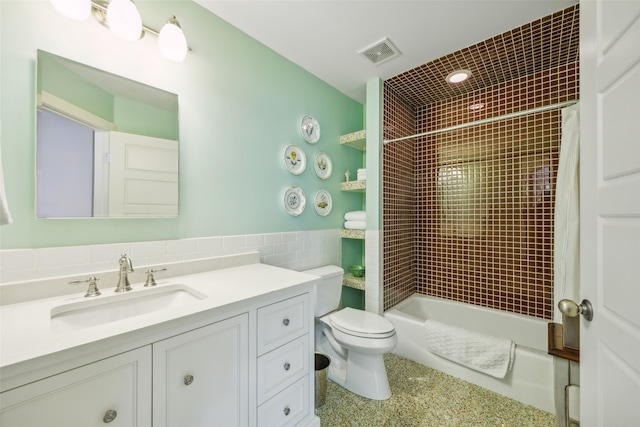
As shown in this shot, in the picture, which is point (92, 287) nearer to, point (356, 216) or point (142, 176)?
point (142, 176)

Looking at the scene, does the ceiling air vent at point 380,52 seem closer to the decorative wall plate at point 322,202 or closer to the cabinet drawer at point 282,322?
the decorative wall plate at point 322,202

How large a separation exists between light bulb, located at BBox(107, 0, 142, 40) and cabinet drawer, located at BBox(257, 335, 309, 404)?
1.56 m

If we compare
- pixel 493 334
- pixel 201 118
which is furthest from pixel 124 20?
pixel 493 334

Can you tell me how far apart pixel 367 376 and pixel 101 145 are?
6.37 feet

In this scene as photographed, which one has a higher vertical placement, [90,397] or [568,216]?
[568,216]

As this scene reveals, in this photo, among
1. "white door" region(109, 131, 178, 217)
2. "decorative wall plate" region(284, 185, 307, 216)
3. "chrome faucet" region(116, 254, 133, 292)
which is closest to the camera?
"chrome faucet" region(116, 254, 133, 292)

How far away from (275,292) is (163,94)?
119 cm

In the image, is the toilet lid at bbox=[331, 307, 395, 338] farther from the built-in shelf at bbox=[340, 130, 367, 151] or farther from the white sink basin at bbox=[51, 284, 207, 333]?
the built-in shelf at bbox=[340, 130, 367, 151]

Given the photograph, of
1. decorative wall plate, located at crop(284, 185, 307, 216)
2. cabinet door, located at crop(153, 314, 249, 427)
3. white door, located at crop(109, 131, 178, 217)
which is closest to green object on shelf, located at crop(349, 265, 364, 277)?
decorative wall plate, located at crop(284, 185, 307, 216)

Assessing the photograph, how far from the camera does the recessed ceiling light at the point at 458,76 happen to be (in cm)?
214

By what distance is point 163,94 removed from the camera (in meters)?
1.35

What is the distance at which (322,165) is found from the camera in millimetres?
2238

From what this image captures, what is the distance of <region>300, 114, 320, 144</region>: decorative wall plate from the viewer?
2070mm

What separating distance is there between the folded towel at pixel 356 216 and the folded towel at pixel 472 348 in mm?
995
